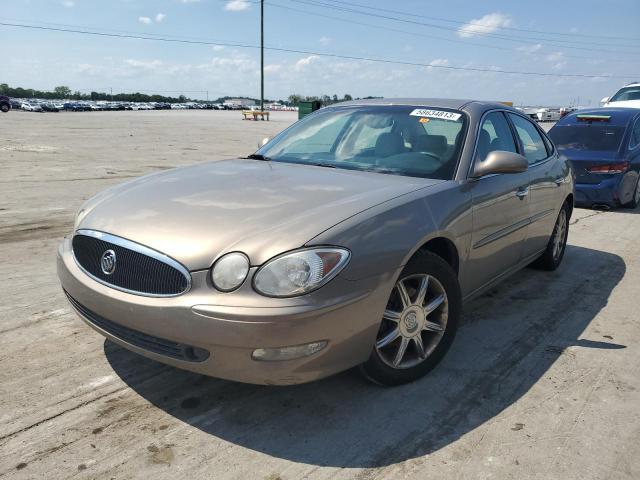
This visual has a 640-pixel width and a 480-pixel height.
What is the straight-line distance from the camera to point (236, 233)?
8.04ft

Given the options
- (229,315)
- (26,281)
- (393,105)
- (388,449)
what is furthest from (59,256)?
(393,105)

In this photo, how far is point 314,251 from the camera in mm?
2377

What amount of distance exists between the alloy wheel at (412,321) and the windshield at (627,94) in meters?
17.7

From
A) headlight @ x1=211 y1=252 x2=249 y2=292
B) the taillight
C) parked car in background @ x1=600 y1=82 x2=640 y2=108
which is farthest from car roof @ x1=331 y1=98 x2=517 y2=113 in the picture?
parked car in background @ x1=600 y1=82 x2=640 y2=108

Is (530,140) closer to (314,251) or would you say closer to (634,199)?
(314,251)

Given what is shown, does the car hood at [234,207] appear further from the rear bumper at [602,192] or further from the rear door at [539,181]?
the rear bumper at [602,192]

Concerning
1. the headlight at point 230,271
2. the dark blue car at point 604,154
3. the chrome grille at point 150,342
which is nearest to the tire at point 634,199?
the dark blue car at point 604,154

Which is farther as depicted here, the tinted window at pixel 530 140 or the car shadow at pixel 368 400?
the tinted window at pixel 530 140

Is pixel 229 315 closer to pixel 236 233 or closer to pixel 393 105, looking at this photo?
pixel 236 233

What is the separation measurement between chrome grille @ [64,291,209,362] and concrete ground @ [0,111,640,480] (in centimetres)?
37

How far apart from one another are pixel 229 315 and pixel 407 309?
1.02 metres

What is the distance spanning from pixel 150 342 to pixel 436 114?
2.47 m

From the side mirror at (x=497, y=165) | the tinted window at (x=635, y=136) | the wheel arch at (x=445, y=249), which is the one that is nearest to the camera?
the wheel arch at (x=445, y=249)

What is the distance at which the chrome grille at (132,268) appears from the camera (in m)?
2.37
